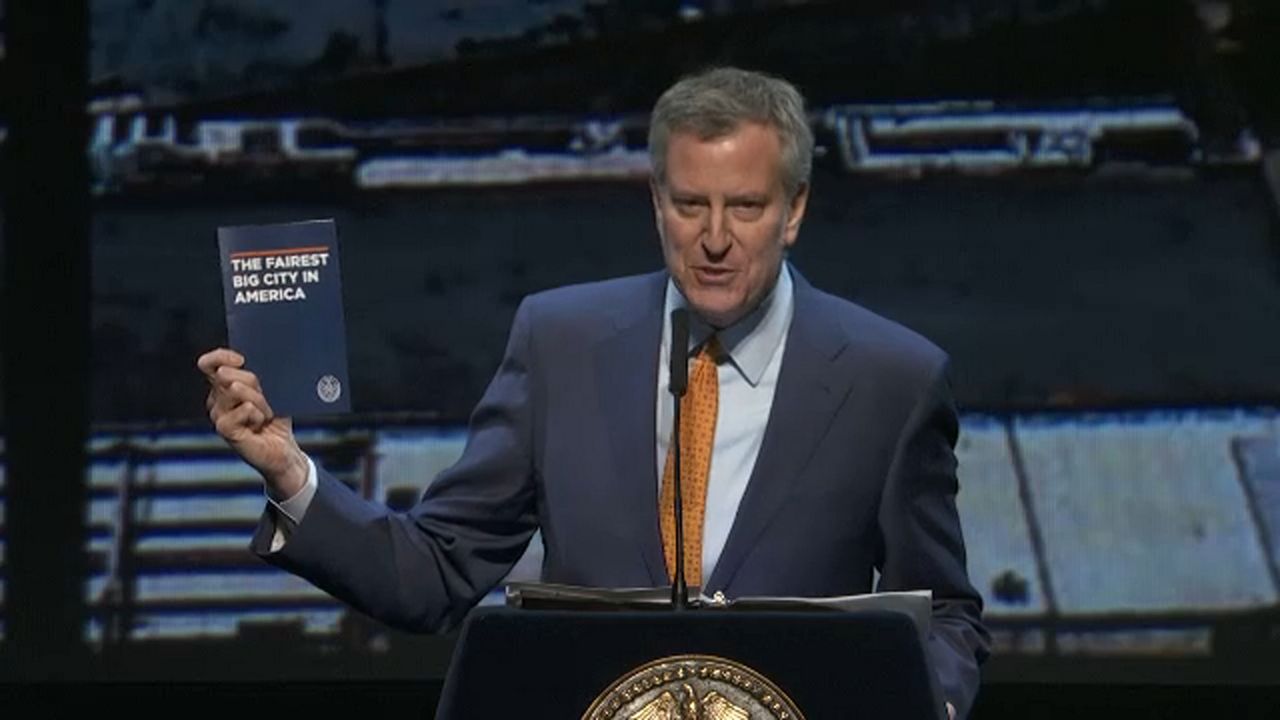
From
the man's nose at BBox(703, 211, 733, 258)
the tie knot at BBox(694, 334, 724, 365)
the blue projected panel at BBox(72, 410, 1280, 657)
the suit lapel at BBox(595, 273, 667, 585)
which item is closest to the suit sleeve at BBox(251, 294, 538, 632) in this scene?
the suit lapel at BBox(595, 273, 667, 585)

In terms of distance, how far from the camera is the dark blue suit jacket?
7.86 ft

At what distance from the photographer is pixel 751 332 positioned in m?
2.52

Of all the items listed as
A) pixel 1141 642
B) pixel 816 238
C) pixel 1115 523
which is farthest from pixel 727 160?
pixel 1141 642

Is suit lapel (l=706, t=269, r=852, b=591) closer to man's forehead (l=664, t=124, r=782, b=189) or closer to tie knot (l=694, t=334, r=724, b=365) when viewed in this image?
tie knot (l=694, t=334, r=724, b=365)

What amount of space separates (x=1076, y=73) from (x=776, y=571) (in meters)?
2.30

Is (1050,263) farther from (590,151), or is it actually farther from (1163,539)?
(590,151)

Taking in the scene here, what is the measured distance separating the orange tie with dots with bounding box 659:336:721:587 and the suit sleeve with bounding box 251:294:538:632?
19cm

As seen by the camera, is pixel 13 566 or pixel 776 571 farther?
pixel 13 566

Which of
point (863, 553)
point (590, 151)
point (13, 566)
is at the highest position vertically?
point (590, 151)

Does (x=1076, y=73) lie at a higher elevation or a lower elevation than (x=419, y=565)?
higher

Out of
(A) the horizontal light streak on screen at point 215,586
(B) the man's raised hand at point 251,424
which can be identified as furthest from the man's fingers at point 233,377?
(A) the horizontal light streak on screen at point 215,586

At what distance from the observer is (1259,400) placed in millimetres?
4383

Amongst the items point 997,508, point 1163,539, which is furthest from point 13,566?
point 1163,539

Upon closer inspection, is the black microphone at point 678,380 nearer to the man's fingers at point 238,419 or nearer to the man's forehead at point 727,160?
the man's forehead at point 727,160
